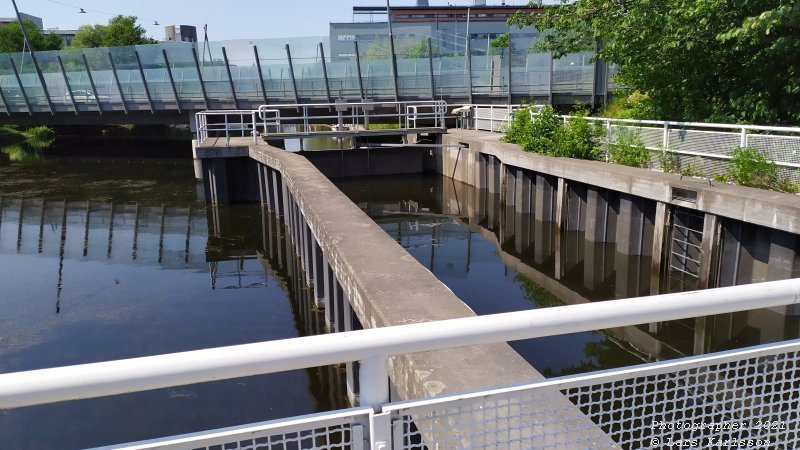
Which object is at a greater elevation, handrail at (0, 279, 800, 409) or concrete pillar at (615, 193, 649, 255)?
handrail at (0, 279, 800, 409)

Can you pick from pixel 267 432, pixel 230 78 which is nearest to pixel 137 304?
pixel 267 432

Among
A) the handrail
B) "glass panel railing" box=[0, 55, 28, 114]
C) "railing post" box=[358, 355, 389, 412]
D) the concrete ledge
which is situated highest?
"glass panel railing" box=[0, 55, 28, 114]

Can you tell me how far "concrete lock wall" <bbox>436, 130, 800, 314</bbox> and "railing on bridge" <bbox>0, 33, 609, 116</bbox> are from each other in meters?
13.9

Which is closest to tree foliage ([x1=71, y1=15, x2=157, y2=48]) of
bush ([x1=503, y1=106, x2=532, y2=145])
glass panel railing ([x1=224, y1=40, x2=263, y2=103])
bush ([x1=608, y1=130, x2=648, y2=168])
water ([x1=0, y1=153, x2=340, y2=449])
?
glass panel railing ([x1=224, y1=40, x2=263, y2=103])

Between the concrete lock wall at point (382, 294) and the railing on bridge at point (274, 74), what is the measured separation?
18.2 metres

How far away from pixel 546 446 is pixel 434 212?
60.6 ft

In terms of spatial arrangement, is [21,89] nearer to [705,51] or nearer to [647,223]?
[705,51]

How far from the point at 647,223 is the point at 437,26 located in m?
77.1

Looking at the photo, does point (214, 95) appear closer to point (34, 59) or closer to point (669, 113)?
point (34, 59)

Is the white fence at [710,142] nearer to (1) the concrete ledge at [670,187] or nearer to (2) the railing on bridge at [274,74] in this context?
(1) the concrete ledge at [670,187]

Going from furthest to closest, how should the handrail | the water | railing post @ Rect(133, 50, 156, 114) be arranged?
railing post @ Rect(133, 50, 156, 114)
the water
the handrail

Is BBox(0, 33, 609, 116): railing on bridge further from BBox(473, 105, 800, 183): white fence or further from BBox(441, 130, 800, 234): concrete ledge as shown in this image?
BBox(473, 105, 800, 183): white fence

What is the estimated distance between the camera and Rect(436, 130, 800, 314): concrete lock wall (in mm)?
A: 10281

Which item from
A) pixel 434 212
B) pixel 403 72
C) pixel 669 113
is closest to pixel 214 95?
pixel 403 72
